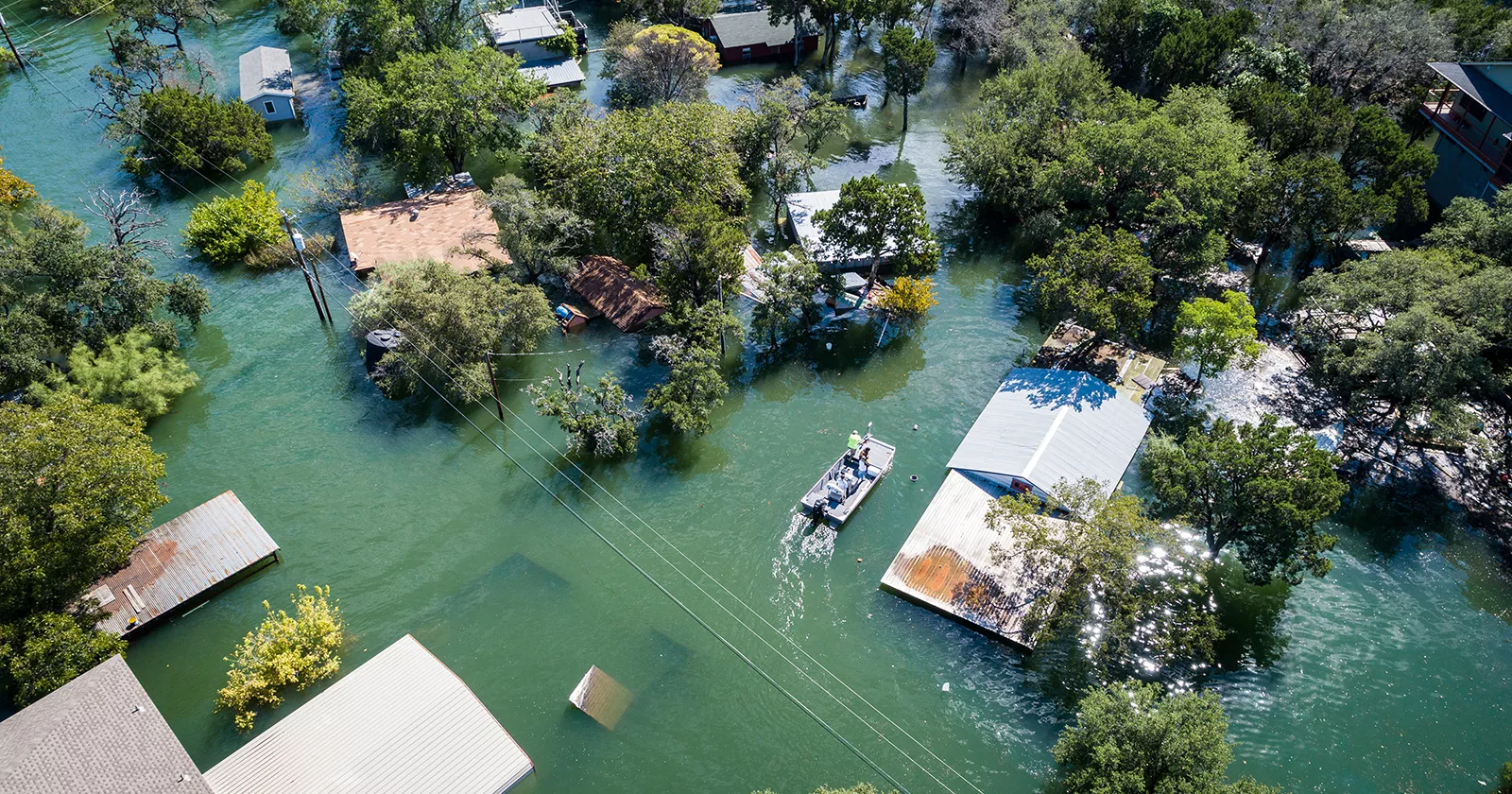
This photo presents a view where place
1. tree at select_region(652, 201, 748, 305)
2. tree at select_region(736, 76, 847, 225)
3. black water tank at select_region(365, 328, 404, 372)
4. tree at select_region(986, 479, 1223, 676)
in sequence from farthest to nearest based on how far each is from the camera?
tree at select_region(736, 76, 847, 225)
tree at select_region(652, 201, 748, 305)
black water tank at select_region(365, 328, 404, 372)
tree at select_region(986, 479, 1223, 676)

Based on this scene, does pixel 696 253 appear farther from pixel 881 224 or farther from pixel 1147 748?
pixel 1147 748

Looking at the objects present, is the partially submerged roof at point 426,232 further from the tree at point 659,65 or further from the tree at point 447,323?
the tree at point 659,65

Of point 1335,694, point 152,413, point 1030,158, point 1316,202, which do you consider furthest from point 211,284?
point 1316,202

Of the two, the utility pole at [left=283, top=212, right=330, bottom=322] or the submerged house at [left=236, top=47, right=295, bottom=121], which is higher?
the submerged house at [left=236, top=47, right=295, bottom=121]

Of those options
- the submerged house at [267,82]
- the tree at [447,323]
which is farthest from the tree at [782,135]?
the submerged house at [267,82]

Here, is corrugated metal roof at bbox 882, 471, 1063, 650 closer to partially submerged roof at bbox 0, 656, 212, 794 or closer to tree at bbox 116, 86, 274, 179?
partially submerged roof at bbox 0, 656, 212, 794

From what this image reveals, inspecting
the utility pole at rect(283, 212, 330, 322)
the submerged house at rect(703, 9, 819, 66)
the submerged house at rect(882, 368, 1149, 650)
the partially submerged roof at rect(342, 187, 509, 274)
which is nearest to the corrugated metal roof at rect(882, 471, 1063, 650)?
the submerged house at rect(882, 368, 1149, 650)

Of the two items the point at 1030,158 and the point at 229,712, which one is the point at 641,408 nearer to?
the point at 229,712

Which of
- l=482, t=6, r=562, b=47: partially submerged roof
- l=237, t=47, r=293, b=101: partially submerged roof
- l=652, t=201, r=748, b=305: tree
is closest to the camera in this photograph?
l=652, t=201, r=748, b=305: tree
